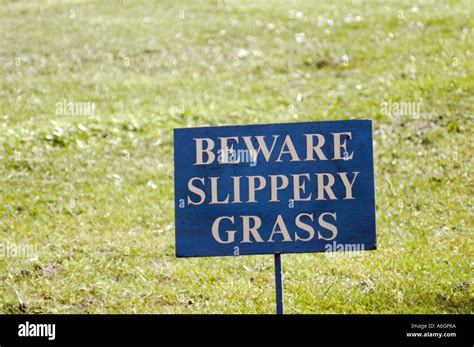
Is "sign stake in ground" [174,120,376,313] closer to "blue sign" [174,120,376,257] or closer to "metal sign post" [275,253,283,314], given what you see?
"blue sign" [174,120,376,257]

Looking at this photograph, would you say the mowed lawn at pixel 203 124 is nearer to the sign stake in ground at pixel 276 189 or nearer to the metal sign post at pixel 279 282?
the metal sign post at pixel 279 282

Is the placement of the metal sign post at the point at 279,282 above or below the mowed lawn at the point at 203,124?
below

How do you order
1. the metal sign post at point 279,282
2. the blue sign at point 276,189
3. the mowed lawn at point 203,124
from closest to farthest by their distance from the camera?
the blue sign at point 276,189, the metal sign post at point 279,282, the mowed lawn at point 203,124

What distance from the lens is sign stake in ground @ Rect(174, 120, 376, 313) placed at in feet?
17.7

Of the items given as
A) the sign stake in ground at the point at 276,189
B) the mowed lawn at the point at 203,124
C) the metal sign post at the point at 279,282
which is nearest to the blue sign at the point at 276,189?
the sign stake in ground at the point at 276,189

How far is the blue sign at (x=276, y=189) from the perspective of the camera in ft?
17.7

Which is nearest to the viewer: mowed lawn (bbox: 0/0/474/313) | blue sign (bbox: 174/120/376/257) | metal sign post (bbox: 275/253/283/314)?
blue sign (bbox: 174/120/376/257)

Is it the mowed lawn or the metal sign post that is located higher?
the mowed lawn

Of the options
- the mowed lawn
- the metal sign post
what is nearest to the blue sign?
the metal sign post

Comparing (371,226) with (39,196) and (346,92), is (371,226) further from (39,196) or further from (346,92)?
(346,92)

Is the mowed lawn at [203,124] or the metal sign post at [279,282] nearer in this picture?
the metal sign post at [279,282]

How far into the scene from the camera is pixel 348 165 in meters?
5.42

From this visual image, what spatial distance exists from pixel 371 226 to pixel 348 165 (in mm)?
493

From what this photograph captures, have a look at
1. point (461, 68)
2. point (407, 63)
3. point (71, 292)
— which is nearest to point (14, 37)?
point (407, 63)
